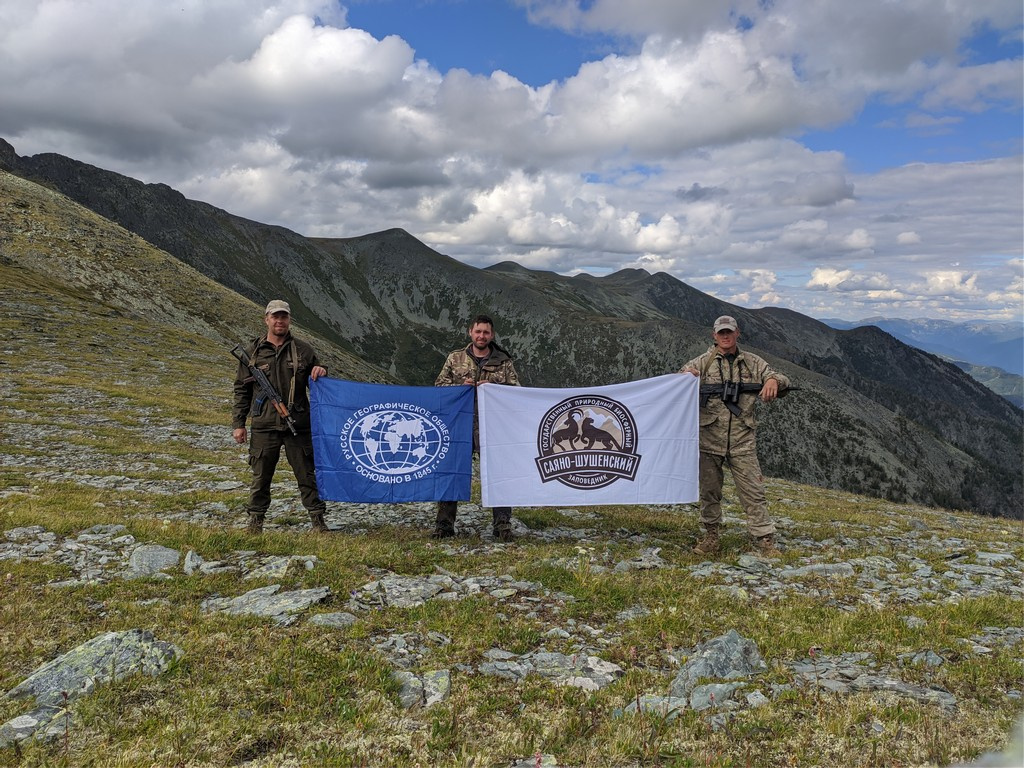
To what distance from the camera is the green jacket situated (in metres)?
11.1

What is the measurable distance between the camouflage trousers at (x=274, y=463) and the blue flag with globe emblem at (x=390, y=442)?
0.25 metres

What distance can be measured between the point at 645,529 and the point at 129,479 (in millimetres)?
14424

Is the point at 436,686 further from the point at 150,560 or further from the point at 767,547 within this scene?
the point at 767,547

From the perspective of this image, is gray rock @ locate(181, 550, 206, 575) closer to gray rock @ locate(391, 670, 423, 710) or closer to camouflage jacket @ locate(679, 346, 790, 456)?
gray rock @ locate(391, 670, 423, 710)

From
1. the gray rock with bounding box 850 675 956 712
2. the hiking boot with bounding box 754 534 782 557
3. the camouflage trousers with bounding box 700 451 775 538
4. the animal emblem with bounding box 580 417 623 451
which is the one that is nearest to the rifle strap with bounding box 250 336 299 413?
the animal emblem with bounding box 580 417 623 451

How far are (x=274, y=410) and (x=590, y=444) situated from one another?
6552 millimetres

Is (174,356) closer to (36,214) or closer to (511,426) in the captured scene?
(511,426)

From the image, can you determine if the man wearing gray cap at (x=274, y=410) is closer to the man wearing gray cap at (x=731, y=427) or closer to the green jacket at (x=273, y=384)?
the green jacket at (x=273, y=384)

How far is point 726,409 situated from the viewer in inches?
456

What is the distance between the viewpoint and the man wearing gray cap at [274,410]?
36.1 ft

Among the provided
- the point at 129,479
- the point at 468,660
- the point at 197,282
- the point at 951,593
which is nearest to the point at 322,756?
the point at 468,660

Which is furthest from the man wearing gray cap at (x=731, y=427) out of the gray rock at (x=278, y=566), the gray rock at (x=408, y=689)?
the gray rock at (x=278, y=566)

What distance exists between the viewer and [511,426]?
1177cm

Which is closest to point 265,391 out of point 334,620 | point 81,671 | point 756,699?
point 334,620
